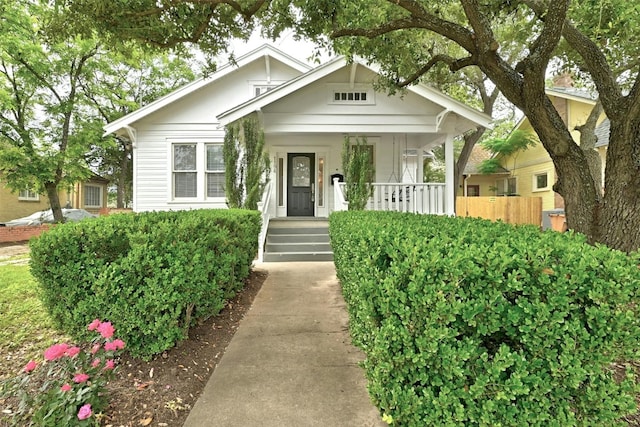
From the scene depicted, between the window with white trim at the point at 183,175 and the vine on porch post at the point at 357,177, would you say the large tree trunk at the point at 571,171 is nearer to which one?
the vine on porch post at the point at 357,177

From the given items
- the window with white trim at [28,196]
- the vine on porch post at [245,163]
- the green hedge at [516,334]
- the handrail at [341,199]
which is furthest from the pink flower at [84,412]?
→ the window with white trim at [28,196]

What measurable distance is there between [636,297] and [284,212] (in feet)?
33.0

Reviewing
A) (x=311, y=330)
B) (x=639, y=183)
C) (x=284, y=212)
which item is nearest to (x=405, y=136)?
(x=284, y=212)

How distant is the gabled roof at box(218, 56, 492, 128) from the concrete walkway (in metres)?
5.85

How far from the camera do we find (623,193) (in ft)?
13.4

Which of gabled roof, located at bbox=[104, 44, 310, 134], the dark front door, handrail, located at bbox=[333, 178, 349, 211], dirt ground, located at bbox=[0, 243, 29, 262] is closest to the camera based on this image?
handrail, located at bbox=[333, 178, 349, 211]

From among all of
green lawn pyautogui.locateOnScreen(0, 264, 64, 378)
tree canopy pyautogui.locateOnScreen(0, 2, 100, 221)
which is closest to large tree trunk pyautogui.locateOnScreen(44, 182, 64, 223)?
tree canopy pyautogui.locateOnScreen(0, 2, 100, 221)

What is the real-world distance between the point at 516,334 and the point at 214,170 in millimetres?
10617

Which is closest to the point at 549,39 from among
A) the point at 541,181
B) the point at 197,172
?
the point at 197,172

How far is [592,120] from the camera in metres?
11.4

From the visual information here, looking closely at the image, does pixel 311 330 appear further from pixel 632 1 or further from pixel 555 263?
pixel 632 1

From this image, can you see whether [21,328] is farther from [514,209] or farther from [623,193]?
[514,209]

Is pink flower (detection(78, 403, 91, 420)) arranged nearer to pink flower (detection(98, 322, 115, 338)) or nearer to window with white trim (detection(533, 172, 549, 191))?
pink flower (detection(98, 322, 115, 338))

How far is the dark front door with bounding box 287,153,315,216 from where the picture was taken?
→ 11.4 metres
